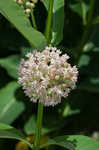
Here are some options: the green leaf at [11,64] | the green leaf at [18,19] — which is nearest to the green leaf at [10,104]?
the green leaf at [11,64]

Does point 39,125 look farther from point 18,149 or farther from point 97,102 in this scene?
point 97,102

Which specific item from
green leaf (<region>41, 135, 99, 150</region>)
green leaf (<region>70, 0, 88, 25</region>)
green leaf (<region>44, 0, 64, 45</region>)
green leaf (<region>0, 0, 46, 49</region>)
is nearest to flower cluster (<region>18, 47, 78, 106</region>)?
green leaf (<region>0, 0, 46, 49</region>)

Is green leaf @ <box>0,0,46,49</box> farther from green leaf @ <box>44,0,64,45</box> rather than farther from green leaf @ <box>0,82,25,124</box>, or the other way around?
green leaf @ <box>0,82,25,124</box>

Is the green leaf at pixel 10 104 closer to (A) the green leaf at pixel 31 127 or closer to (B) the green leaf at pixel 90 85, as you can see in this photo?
(A) the green leaf at pixel 31 127

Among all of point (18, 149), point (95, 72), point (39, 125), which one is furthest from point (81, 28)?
point (39, 125)

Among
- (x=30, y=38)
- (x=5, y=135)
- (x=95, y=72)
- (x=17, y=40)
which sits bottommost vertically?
(x=5, y=135)

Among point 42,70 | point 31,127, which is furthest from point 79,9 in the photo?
point 42,70
